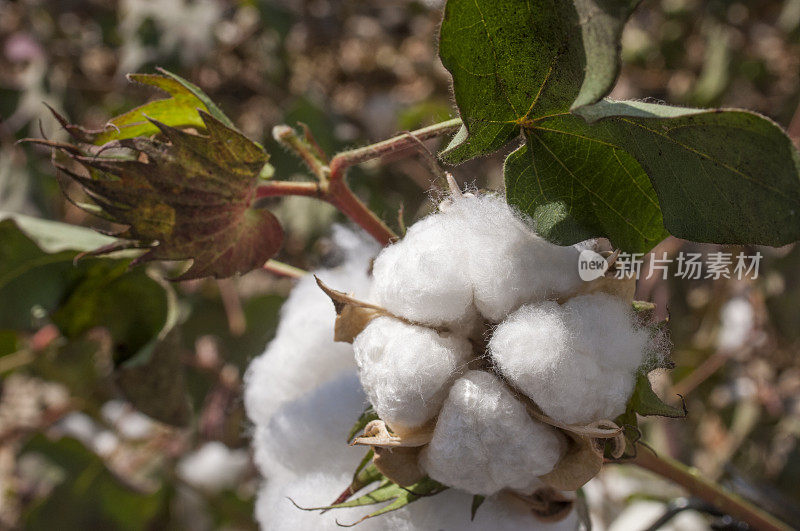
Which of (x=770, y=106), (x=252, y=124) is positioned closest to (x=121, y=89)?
(x=252, y=124)

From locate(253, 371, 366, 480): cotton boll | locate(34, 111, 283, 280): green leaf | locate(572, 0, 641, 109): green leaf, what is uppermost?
locate(572, 0, 641, 109): green leaf

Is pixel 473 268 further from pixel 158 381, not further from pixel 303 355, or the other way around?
pixel 158 381

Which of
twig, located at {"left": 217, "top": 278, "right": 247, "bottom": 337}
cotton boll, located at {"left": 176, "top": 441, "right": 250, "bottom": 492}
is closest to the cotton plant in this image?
twig, located at {"left": 217, "top": 278, "right": 247, "bottom": 337}

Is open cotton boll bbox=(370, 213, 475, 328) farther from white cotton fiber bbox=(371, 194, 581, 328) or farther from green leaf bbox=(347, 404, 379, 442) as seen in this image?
green leaf bbox=(347, 404, 379, 442)

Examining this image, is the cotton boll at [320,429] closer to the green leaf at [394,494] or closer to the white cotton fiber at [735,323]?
the green leaf at [394,494]

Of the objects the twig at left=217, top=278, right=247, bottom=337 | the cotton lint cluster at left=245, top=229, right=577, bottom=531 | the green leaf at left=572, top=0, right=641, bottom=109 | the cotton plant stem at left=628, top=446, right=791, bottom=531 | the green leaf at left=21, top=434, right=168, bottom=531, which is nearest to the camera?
the green leaf at left=572, top=0, right=641, bottom=109

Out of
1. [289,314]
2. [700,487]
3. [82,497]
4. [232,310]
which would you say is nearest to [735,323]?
[700,487]

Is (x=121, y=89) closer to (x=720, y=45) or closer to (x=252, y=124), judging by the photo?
(x=252, y=124)
